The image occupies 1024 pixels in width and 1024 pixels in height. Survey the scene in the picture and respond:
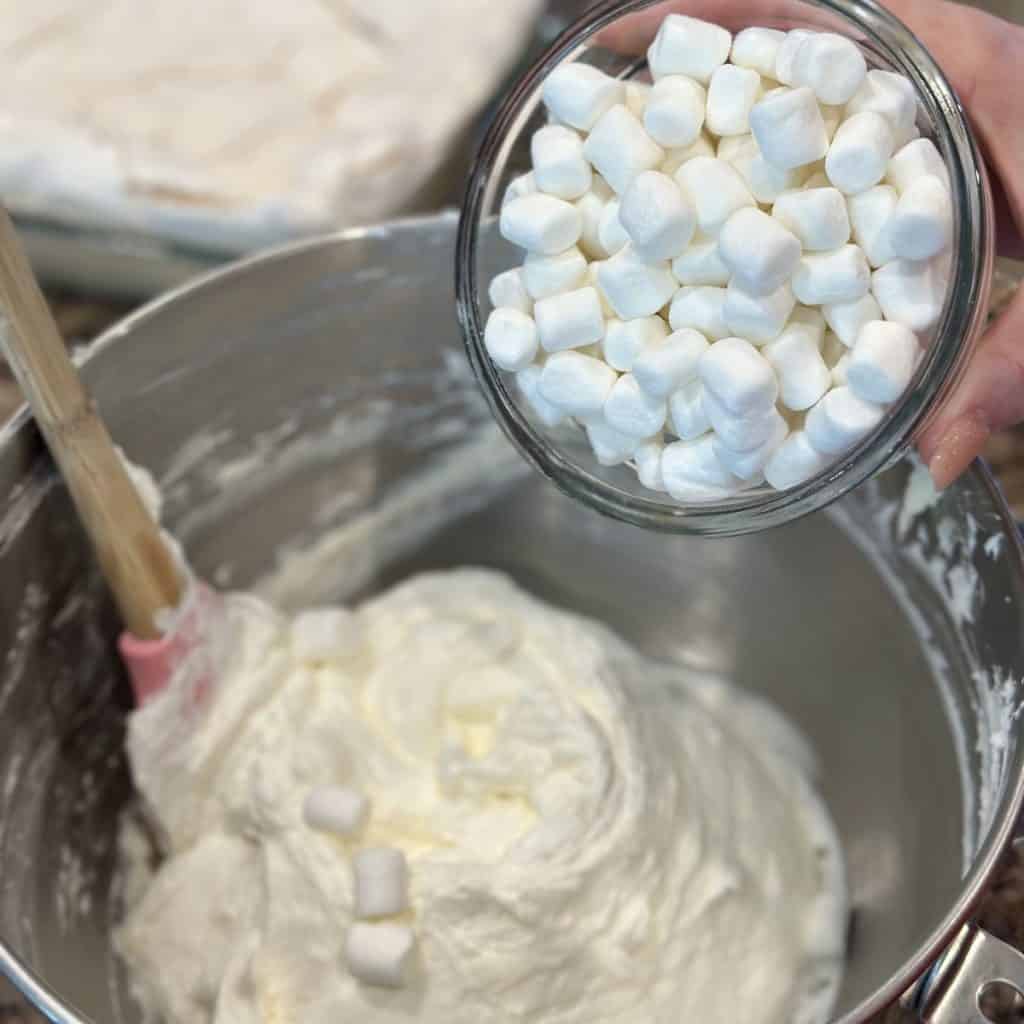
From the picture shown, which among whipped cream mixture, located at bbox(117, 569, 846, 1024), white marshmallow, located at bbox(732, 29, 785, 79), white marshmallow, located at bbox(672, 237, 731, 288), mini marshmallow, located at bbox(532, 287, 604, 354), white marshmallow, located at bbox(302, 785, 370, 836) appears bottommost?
whipped cream mixture, located at bbox(117, 569, 846, 1024)

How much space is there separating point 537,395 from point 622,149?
0.16m

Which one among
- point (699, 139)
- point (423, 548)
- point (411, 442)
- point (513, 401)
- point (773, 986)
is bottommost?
point (773, 986)

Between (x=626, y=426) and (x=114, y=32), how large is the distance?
999mm

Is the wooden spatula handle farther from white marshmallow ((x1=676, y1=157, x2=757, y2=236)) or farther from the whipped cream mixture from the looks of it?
white marshmallow ((x1=676, y1=157, x2=757, y2=236))

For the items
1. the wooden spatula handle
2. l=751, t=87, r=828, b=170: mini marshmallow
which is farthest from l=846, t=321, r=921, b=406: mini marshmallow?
the wooden spatula handle

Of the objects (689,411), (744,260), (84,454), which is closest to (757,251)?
(744,260)

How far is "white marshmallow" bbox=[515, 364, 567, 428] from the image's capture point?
2.42 ft

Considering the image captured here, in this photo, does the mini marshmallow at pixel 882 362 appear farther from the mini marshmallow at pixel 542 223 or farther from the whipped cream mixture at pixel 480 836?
the whipped cream mixture at pixel 480 836

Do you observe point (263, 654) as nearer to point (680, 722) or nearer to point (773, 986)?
point (680, 722)

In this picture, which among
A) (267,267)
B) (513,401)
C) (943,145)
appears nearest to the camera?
(943,145)

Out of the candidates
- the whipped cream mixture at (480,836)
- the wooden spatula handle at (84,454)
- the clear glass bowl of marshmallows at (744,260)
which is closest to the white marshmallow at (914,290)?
the clear glass bowl of marshmallows at (744,260)

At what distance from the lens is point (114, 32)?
4.47 feet

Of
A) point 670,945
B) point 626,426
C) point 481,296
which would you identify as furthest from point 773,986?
point 481,296

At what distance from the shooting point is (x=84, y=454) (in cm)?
78
